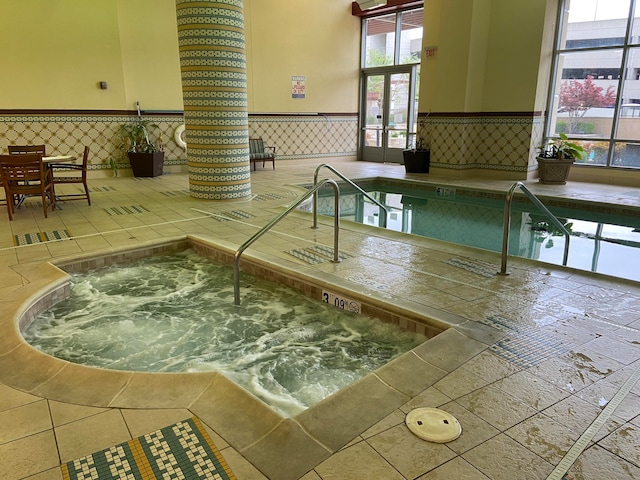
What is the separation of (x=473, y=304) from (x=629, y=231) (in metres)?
3.85

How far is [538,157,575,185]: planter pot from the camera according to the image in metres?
8.02

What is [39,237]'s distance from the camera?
466cm

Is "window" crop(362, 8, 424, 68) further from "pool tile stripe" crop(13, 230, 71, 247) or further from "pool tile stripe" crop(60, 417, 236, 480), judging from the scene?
"pool tile stripe" crop(60, 417, 236, 480)

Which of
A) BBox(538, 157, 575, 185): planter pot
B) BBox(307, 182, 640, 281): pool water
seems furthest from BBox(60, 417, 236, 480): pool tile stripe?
BBox(538, 157, 575, 185): planter pot

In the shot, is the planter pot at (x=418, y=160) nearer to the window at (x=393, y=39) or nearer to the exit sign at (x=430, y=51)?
the exit sign at (x=430, y=51)

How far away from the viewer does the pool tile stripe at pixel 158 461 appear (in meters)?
1.60

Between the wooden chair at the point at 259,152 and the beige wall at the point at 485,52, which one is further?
the wooden chair at the point at 259,152

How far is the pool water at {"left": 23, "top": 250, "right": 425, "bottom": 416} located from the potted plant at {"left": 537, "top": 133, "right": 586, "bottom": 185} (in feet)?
20.7

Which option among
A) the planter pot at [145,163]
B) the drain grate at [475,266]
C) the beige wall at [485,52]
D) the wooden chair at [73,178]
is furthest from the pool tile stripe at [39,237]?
the beige wall at [485,52]

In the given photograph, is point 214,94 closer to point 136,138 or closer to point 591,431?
point 136,138

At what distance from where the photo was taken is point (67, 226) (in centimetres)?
514

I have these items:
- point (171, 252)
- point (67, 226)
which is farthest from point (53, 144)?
point (171, 252)

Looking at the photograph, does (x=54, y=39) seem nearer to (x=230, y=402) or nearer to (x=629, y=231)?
(x=230, y=402)

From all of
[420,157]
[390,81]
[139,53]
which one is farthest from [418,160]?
[139,53]
